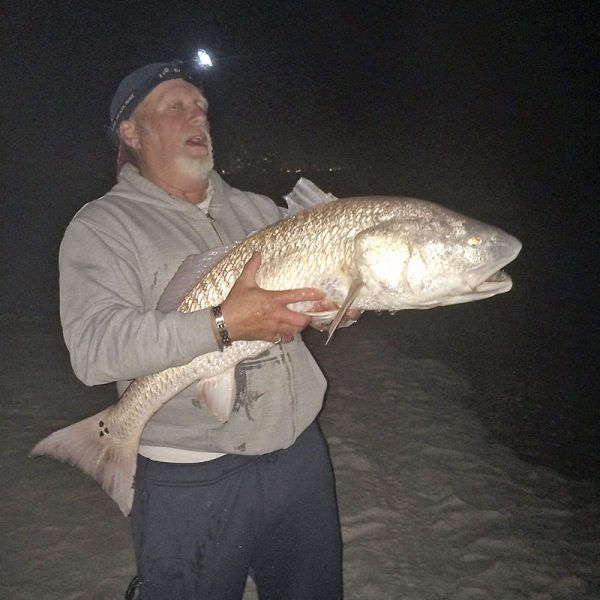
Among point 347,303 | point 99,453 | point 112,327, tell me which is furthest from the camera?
point 99,453

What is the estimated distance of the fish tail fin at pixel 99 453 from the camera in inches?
84.7

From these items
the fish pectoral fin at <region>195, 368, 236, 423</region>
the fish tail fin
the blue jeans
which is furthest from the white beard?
the blue jeans

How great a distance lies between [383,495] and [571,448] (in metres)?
2.86

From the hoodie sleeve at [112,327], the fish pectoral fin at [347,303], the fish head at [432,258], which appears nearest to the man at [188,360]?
the hoodie sleeve at [112,327]

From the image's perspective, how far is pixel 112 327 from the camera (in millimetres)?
1767

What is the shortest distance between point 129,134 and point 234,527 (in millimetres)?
1925

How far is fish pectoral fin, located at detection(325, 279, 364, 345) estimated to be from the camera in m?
1.99

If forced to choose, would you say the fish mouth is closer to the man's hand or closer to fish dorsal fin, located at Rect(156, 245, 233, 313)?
the man's hand

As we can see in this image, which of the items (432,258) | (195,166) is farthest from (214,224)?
(432,258)

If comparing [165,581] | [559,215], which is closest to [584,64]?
[559,215]

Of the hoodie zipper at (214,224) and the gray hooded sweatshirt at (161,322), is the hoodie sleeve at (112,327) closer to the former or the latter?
the gray hooded sweatshirt at (161,322)

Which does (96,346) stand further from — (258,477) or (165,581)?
(165,581)

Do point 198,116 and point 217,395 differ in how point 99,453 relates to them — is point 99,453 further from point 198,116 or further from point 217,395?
point 198,116

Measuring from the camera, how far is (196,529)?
2078 mm
